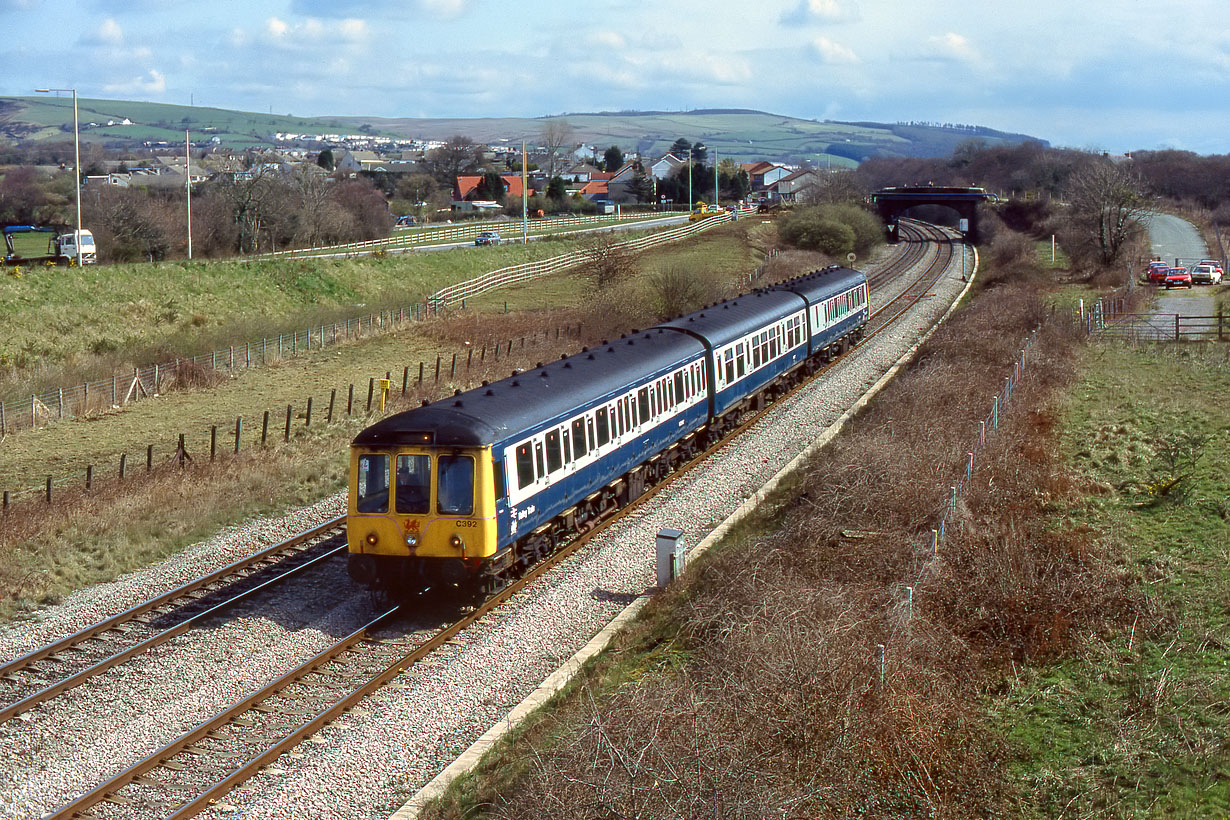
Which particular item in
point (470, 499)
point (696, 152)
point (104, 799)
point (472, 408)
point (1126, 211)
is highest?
point (696, 152)

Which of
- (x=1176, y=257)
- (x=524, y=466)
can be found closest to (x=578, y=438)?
(x=524, y=466)

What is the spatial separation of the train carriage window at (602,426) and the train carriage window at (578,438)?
0.59 metres

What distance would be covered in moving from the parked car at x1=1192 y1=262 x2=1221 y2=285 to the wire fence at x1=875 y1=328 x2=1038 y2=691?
3110 cm

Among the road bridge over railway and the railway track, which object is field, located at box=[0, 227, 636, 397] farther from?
the road bridge over railway

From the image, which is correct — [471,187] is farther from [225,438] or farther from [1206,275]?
[225,438]

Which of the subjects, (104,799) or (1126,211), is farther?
(1126,211)

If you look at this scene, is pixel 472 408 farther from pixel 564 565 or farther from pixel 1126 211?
pixel 1126 211

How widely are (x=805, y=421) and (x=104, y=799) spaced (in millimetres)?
20593

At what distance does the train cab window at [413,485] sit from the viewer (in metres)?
15.8

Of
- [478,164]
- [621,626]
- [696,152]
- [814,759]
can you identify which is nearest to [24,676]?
[621,626]

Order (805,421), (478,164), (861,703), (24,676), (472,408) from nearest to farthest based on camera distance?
(861,703) < (24,676) < (472,408) < (805,421) < (478,164)

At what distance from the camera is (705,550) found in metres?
18.6

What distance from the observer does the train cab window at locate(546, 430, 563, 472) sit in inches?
701

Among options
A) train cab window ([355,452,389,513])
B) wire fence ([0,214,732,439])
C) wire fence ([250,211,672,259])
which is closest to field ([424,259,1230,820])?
train cab window ([355,452,389,513])
